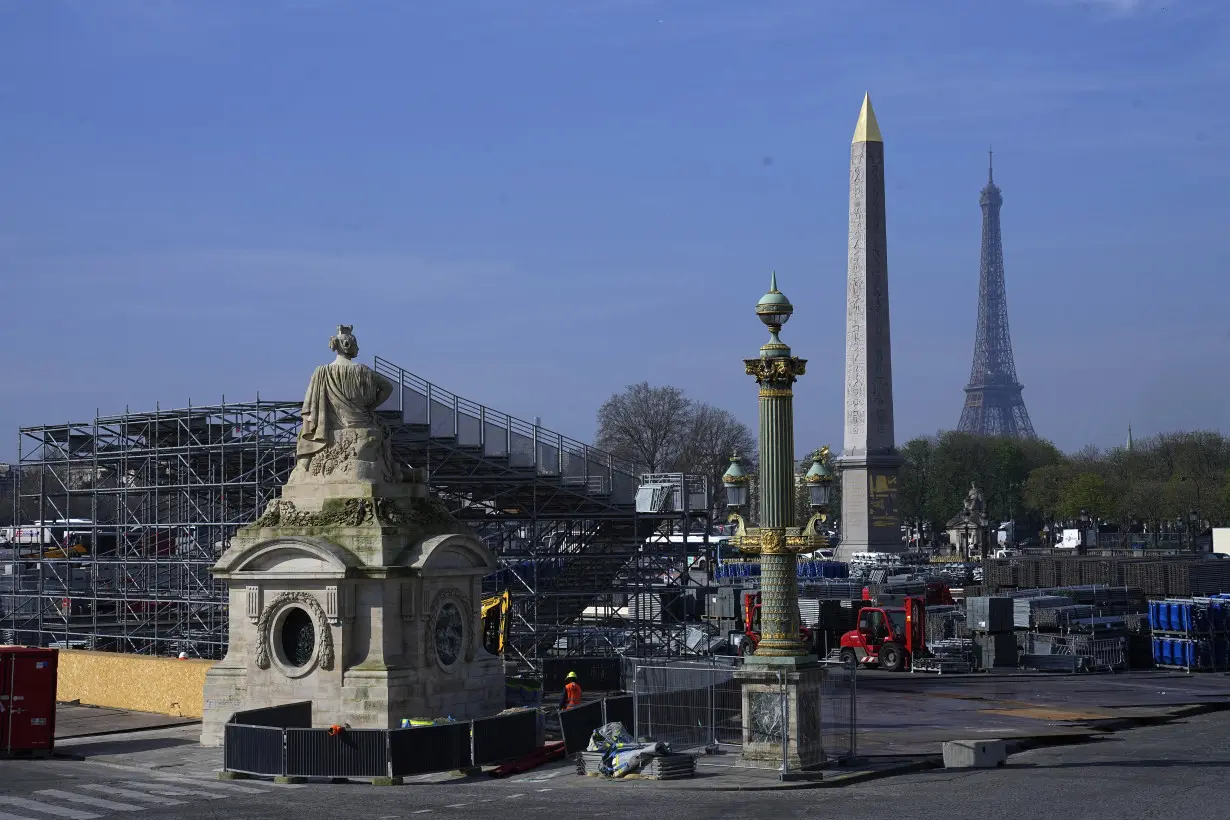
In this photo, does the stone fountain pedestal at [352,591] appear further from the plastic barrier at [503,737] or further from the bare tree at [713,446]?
the bare tree at [713,446]

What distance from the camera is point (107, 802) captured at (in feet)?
68.7

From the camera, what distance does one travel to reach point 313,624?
85.5 ft

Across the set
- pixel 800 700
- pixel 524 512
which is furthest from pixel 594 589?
pixel 800 700

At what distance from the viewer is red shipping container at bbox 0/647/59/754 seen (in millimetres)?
26047

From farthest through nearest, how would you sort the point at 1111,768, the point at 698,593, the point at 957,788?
the point at 698,593
the point at 1111,768
the point at 957,788

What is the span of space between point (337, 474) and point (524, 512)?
53.6 ft

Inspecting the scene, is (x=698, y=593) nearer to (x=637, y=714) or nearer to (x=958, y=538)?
(x=637, y=714)

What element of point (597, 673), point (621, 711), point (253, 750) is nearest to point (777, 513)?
point (621, 711)

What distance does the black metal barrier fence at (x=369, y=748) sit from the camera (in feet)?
72.8

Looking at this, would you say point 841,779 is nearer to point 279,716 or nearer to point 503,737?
point 503,737

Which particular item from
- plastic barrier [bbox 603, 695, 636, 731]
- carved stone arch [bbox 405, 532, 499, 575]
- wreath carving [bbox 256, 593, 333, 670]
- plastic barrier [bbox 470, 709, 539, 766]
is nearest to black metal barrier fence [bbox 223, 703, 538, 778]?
plastic barrier [bbox 470, 709, 539, 766]

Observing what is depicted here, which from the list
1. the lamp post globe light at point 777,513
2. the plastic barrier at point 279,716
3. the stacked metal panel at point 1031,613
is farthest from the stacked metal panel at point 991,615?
the plastic barrier at point 279,716

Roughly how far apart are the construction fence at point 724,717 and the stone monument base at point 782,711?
0.04ft

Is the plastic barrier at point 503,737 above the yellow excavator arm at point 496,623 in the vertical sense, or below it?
below
